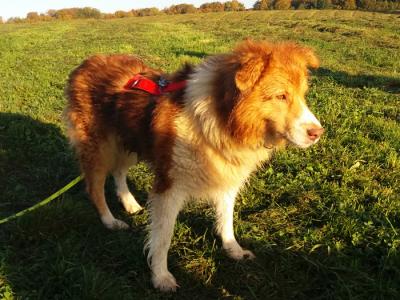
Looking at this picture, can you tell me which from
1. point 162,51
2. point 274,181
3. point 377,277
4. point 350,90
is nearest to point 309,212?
point 274,181

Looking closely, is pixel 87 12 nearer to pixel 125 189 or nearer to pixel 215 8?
pixel 215 8

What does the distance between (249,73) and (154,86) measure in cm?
108

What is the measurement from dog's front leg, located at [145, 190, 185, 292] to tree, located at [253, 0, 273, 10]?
6559cm

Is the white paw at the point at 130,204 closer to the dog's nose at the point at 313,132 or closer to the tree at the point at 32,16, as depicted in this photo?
the dog's nose at the point at 313,132

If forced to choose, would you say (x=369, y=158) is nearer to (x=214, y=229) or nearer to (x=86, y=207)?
(x=214, y=229)

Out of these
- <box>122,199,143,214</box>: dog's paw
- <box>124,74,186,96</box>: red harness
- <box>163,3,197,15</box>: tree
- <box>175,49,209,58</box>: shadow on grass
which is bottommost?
<box>122,199,143,214</box>: dog's paw

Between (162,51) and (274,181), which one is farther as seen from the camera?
(162,51)

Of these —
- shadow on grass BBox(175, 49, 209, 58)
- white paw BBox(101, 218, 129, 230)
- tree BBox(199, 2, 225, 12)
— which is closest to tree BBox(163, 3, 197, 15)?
tree BBox(199, 2, 225, 12)

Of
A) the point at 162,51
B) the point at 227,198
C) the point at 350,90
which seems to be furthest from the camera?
the point at 162,51

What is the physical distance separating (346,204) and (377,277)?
105 cm

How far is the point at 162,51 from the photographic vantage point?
1520 cm

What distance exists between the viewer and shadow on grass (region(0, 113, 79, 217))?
468 cm

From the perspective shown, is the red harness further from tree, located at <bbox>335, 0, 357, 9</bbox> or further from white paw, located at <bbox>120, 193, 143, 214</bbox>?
tree, located at <bbox>335, 0, 357, 9</bbox>

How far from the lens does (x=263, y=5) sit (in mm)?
65562
